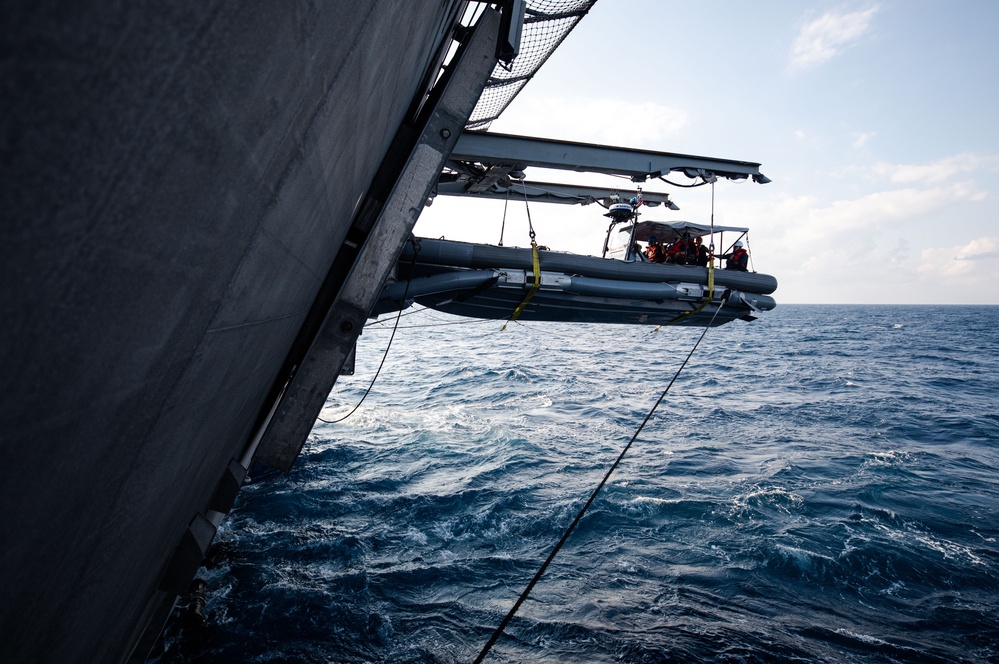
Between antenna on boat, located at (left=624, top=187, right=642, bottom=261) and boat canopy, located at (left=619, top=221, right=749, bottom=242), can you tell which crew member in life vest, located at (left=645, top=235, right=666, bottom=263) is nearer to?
boat canopy, located at (left=619, top=221, right=749, bottom=242)

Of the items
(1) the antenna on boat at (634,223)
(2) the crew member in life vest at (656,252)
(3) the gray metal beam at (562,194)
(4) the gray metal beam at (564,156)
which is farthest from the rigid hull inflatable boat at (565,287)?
(3) the gray metal beam at (562,194)

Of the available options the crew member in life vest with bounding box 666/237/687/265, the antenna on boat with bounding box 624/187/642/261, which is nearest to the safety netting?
the antenna on boat with bounding box 624/187/642/261

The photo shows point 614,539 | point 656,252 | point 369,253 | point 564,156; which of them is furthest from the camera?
point 656,252

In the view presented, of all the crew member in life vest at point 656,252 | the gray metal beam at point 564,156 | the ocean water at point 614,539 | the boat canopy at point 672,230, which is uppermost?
the boat canopy at point 672,230

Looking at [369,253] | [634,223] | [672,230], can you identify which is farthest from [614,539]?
[672,230]

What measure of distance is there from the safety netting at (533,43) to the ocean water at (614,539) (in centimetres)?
426

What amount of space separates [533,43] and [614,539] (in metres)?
7.99

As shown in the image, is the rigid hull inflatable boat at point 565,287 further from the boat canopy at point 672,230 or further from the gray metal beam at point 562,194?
the gray metal beam at point 562,194

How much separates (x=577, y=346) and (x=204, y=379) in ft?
119

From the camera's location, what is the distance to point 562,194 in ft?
38.5

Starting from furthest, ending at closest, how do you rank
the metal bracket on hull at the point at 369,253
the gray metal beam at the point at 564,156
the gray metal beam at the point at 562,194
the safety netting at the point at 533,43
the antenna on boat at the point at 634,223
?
the gray metal beam at the point at 562,194 < the antenna on boat at the point at 634,223 < the gray metal beam at the point at 564,156 < the safety netting at the point at 533,43 < the metal bracket on hull at the point at 369,253

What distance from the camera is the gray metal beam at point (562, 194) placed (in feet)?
37.8

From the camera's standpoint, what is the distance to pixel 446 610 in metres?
6.72

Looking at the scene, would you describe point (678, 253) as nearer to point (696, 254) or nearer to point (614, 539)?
Answer: point (696, 254)
